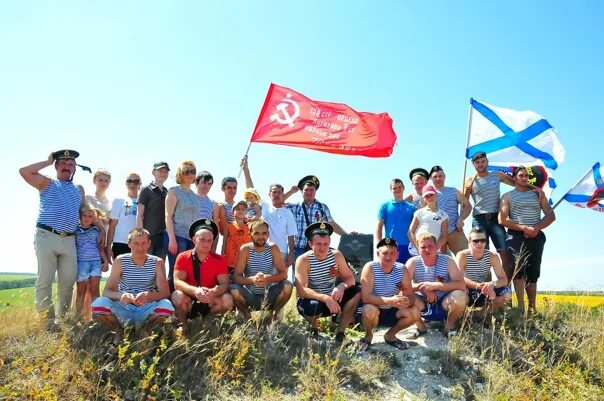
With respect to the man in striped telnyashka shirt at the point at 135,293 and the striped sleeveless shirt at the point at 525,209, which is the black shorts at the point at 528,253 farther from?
the man in striped telnyashka shirt at the point at 135,293

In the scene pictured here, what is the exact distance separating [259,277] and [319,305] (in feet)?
3.39

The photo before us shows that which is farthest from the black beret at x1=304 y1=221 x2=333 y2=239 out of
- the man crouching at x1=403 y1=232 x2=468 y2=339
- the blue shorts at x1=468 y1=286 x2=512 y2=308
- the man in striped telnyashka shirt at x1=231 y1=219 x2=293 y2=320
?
the blue shorts at x1=468 y1=286 x2=512 y2=308

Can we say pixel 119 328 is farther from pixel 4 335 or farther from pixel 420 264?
pixel 420 264

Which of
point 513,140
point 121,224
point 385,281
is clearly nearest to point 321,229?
point 385,281

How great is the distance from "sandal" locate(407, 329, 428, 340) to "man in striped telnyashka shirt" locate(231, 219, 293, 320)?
Answer: 7.44ft

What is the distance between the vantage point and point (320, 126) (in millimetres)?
11359

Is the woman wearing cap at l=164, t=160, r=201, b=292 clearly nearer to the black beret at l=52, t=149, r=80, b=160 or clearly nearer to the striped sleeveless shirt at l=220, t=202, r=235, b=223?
the striped sleeveless shirt at l=220, t=202, r=235, b=223

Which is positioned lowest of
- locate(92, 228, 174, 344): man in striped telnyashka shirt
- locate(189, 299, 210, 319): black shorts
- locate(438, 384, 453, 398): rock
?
locate(438, 384, 453, 398): rock

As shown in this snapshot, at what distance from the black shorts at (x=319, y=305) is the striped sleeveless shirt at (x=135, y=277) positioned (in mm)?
2294

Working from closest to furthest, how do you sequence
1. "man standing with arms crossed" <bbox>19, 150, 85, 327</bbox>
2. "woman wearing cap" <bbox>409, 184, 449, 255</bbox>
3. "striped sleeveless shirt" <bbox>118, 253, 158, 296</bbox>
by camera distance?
1. "striped sleeveless shirt" <bbox>118, 253, 158, 296</bbox>
2. "man standing with arms crossed" <bbox>19, 150, 85, 327</bbox>
3. "woman wearing cap" <bbox>409, 184, 449, 255</bbox>

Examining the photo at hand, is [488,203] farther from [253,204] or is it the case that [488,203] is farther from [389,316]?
[253,204]

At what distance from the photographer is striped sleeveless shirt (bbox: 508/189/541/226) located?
8910 mm

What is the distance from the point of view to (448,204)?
29.8ft

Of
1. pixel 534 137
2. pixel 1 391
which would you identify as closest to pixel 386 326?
pixel 1 391
